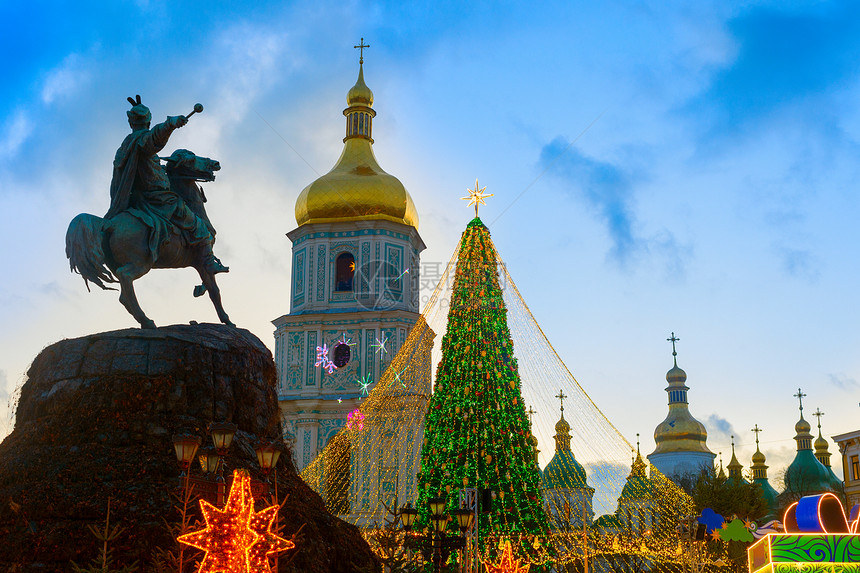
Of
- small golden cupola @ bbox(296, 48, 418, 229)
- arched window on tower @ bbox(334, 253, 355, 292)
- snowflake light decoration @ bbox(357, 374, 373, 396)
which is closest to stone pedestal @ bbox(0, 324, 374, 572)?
snowflake light decoration @ bbox(357, 374, 373, 396)

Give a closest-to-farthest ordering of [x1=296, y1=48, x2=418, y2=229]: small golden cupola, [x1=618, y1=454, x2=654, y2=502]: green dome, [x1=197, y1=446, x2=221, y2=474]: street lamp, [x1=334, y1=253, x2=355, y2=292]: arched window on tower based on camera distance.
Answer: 1. [x1=197, y1=446, x2=221, y2=474]: street lamp
2. [x1=618, y1=454, x2=654, y2=502]: green dome
3. [x1=334, y1=253, x2=355, y2=292]: arched window on tower
4. [x1=296, y1=48, x2=418, y2=229]: small golden cupola

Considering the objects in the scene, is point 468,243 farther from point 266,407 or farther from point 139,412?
point 139,412

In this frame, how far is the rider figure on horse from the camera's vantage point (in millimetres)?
13672

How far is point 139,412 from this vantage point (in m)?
12.6

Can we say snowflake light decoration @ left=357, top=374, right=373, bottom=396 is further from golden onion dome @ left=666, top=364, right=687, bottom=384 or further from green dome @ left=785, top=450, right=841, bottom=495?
golden onion dome @ left=666, top=364, right=687, bottom=384

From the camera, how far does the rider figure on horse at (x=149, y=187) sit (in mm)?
13672

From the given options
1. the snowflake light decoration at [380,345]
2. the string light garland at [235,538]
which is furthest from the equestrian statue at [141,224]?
the snowflake light decoration at [380,345]

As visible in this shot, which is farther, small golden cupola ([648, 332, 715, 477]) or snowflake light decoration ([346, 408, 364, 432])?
small golden cupola ([648, 332, 715, 477])

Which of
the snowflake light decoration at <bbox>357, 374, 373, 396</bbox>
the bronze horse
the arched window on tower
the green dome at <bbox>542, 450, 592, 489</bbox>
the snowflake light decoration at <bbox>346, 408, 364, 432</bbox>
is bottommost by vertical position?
the green dome at <bbox>542, 450, 592, 489</bbox>

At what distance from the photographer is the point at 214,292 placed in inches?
581

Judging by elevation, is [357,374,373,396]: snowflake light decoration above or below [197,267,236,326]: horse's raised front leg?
above

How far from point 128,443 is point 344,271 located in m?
30.8

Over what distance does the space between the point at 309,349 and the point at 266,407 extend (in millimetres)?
27452

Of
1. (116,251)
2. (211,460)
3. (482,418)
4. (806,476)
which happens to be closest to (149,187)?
(116,251)
